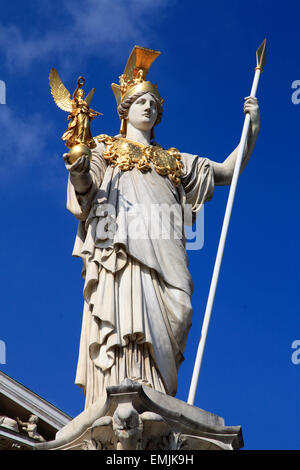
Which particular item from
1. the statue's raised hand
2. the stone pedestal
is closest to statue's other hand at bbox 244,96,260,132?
the statue's raised hand

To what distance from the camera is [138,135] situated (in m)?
16.0

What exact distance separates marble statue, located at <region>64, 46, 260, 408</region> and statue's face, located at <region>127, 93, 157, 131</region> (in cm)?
2

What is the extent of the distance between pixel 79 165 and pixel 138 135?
2151 millimetres

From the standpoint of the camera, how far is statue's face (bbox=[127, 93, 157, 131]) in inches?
628

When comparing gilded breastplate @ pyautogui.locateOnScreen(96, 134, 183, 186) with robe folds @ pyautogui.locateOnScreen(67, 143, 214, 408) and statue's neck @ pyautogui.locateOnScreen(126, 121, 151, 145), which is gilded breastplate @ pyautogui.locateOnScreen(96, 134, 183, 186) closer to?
robe folds @ pyautogui.locateOnScreen(67, 143, 214, 408)

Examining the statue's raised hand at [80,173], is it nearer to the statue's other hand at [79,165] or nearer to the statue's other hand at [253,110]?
the statue's other hand at [79,165]

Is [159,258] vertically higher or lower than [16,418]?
lower

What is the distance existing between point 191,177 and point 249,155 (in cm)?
105

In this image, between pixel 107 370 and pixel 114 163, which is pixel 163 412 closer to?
pixel 107 370

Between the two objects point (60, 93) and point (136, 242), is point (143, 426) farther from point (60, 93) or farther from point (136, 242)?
point (60, 93)

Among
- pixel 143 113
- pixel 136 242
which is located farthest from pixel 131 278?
pixel 143 113

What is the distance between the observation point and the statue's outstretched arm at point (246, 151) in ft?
52.7

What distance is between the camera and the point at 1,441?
2070 centimetres
